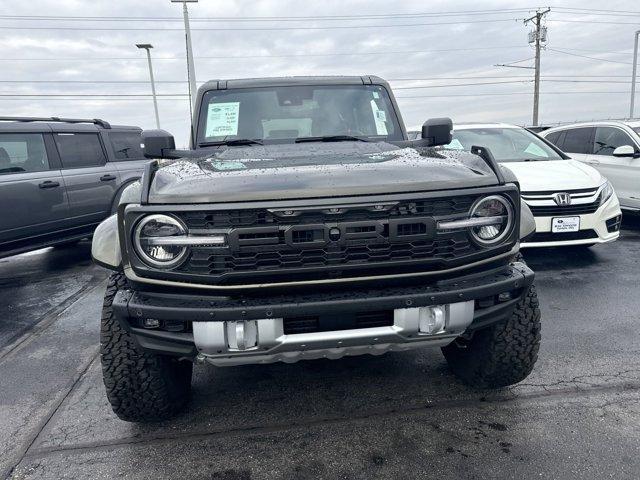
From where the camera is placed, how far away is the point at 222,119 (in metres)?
3.54

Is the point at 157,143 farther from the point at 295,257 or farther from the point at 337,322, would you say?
the point at 337,322

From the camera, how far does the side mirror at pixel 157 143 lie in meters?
3.18

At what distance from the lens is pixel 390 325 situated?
2.14m

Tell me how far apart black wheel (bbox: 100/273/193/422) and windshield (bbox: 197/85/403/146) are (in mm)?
1490

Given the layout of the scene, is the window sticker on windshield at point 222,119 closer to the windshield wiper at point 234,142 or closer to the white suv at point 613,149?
the windshield wiper at point 234,142

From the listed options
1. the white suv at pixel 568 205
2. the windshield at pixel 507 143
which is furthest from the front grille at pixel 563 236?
the windshield at pixel 507 143

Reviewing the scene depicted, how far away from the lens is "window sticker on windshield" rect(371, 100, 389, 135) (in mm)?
3580

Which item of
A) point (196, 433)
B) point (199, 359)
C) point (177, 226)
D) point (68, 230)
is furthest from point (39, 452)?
point (68, 230)

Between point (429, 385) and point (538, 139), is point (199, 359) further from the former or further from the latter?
point (538, 139)

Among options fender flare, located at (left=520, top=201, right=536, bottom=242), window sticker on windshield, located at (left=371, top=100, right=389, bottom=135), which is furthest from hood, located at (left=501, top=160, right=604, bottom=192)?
fender flare, located at (left=520, top=201, right=536, bottom=242)

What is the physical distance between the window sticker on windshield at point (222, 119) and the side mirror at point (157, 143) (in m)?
0.36

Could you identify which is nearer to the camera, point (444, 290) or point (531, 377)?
point (444, 290)

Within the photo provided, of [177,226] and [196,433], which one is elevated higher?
[177,226]

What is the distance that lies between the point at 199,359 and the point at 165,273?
43cm
